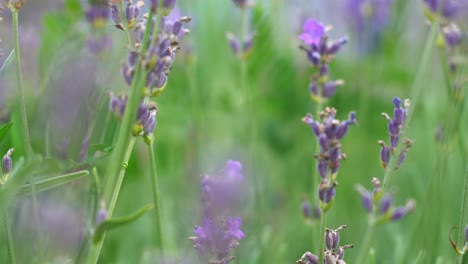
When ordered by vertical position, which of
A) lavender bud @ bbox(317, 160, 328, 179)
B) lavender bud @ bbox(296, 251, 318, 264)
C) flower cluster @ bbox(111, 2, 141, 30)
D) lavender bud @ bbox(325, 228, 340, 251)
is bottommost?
lavender bud @ bbox(296, 251, 318, 264)

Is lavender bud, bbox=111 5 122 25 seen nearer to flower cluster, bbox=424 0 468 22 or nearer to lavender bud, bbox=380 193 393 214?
lavender bud, bbox=380 193 393 214

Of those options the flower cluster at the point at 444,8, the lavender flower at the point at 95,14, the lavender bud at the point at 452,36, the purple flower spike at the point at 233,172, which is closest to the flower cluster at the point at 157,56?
the purple flower spike at the point at 233,172

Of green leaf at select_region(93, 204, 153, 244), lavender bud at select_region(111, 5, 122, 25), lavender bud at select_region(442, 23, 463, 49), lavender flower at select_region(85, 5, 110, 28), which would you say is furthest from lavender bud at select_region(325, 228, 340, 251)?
lavender flower at select_region(85, 5, 110, 28)

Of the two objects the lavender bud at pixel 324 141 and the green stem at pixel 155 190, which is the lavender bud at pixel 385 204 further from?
the green stem at pixel 155 190

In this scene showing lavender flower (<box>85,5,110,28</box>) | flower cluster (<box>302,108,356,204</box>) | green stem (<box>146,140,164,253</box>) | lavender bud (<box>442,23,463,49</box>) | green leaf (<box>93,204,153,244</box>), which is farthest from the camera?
lavender flower (<box>85,5,110,28</box>)

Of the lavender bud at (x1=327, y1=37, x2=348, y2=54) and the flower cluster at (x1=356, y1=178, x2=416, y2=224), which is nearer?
the flower cluster at (x1=356, y1=178, x2=416, y2=224)
